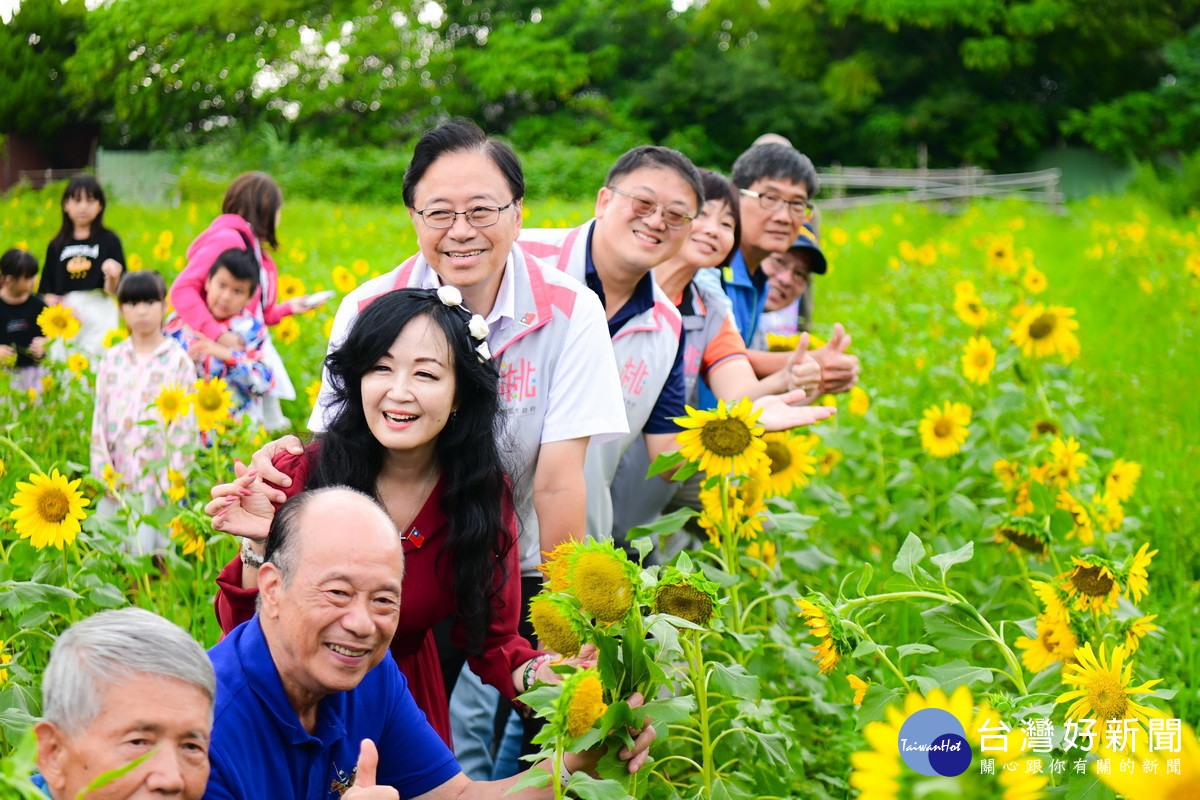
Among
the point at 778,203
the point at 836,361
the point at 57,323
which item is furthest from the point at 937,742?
the point at 57,323

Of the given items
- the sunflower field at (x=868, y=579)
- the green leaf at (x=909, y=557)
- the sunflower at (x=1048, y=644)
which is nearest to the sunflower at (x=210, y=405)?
the sunflower field at (x=868, y=579)

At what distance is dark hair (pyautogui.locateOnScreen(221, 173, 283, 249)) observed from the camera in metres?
4.59

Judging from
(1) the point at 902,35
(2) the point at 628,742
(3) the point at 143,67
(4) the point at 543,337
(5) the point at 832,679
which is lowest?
(5) the point at 832,679

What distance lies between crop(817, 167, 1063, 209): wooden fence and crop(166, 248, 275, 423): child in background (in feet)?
53.6

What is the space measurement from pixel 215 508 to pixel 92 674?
1.80ft

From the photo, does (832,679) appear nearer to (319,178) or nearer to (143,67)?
(143,67)

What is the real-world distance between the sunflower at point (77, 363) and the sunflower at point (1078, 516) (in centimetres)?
343

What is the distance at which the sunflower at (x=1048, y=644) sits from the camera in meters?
2.14

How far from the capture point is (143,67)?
9.54 meters

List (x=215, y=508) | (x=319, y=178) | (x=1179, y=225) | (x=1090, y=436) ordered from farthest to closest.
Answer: (x=319, y=178), (x=1179, y=225), (x=1090, y=436), (x=215, y=508)

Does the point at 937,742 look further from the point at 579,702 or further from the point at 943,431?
the point at 943,431

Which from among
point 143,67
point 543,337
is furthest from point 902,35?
point 543,337

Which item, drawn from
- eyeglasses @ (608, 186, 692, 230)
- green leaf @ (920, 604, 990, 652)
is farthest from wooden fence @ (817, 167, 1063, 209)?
green leaf @ (920, 604, 990, 652)

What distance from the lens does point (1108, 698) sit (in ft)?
5.38
